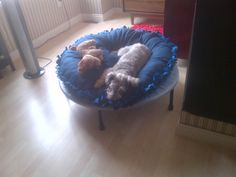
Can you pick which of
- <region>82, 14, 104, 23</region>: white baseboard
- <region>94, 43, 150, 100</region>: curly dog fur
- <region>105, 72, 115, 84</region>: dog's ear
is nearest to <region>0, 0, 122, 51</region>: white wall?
<region>82, 14, 104, 23</region>: white baseboard

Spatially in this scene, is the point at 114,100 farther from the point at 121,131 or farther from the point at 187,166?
the point at 187,166

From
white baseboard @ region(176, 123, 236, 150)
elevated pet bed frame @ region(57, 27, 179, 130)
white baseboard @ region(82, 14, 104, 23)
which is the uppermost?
elevated pet bed frame @ region(57, 27, 179, 130)

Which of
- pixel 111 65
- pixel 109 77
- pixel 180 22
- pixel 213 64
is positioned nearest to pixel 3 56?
pixel 111 65

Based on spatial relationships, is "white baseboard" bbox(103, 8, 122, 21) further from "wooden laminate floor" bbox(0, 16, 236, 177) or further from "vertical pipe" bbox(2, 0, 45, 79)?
"wooden laminate floor" bbox(0, 16, 236, 177)

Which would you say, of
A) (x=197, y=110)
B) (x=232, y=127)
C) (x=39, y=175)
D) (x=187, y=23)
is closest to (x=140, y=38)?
(x=187, y=23)

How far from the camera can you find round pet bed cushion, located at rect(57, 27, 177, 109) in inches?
59.9

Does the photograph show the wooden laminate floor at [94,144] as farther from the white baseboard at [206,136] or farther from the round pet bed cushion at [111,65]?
the round pet bed cushion at [111,65]

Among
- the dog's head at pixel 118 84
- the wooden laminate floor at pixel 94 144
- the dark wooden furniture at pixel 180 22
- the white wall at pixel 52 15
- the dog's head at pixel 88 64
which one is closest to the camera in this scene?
the wooden laminate floor at pixel 94 144

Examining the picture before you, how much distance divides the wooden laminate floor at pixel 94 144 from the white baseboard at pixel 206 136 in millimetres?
35

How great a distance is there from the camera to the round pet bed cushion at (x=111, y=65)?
1521 millimetres

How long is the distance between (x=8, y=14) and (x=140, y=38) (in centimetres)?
123

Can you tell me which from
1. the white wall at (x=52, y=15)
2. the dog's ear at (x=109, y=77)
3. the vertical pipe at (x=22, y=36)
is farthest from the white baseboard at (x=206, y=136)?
the white wall at (x=52, y=15)

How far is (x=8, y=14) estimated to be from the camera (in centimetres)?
203

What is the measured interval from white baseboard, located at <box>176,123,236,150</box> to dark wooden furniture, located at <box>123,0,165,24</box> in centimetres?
206
